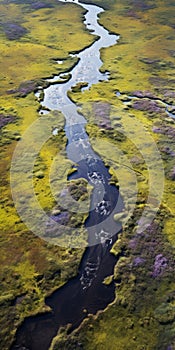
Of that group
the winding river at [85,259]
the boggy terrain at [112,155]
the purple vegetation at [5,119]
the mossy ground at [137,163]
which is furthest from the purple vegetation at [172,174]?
the purple vegetation at [5,119]

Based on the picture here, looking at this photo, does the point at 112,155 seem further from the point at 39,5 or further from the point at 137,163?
the point at 39,5

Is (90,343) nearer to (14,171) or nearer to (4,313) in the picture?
(4,313)

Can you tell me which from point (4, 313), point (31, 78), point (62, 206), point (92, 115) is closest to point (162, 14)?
point (31, 78)

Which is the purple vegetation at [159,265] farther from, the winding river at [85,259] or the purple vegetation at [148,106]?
the purple vegetation at [148,106]

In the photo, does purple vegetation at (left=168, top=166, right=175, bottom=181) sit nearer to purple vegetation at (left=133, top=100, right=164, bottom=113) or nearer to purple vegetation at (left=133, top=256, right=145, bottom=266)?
purple vegetation at (left=133, top=256, right=145, bottom=266)

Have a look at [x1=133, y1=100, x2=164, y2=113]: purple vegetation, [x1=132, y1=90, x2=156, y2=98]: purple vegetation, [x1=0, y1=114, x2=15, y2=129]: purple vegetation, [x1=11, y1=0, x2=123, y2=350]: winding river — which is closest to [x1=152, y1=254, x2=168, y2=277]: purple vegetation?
[x1=11, y1=0, x2=123, y2=350]: winding river

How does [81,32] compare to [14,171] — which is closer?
[14,171]
